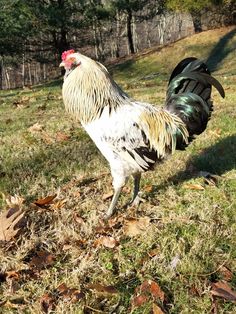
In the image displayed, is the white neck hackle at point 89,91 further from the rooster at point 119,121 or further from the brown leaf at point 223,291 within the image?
the brown leaf at point 223,291

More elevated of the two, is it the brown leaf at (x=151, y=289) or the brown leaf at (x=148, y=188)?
the brown leaf at (x=148, y=188)

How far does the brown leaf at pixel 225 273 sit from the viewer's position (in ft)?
9.21

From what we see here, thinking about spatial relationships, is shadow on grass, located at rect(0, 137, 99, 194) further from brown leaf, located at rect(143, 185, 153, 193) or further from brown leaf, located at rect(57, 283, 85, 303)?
brown leaf, located at rect(57, 283, 85, 303)

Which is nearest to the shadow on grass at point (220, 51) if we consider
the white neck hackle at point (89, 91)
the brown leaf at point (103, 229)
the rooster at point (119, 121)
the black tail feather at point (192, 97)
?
the black tail feather at point (192, 97)

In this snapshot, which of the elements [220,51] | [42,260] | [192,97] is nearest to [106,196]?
[42,260]

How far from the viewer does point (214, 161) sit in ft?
16.2

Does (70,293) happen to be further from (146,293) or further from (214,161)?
(214,161)

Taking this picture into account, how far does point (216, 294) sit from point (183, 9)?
2425 cm

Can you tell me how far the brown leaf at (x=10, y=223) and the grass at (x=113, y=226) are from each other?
0.09 metres

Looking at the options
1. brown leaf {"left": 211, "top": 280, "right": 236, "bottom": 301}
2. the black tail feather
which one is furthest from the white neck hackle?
brown leaf {"left": 211, "top": 280, "right": 236, "bottom": 301}

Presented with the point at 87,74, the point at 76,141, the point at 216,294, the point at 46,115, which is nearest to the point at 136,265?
the point at 216,294

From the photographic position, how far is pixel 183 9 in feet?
80.1

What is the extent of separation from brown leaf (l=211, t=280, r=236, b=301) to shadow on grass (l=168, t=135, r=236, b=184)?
181 cm

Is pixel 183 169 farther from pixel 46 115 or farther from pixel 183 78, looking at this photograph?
pixel 46 115
